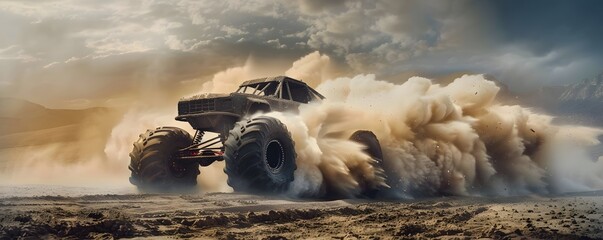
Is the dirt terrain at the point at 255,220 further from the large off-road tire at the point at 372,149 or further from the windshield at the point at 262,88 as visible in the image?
the windshield at the point at 262,88

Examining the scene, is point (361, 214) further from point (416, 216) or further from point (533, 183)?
point (533, 183)

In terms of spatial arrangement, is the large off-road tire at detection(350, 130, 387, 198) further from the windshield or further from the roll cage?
the windshield

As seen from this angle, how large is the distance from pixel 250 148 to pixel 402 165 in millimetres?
6454

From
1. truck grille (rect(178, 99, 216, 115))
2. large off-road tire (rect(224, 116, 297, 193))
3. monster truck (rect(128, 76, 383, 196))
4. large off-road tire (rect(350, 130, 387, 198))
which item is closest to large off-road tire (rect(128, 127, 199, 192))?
monster truck (rect(128, 76, 383, 196))

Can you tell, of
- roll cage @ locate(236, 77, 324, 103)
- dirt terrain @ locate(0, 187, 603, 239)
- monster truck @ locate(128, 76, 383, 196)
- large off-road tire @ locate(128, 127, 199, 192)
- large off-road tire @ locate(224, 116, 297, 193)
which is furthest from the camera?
roll cage @ locate(236, 77, 324, 103)

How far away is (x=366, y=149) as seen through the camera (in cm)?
1611

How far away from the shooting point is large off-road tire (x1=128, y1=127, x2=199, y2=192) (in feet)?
49.7

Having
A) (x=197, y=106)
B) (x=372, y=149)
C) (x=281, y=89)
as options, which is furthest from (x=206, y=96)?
(x=372, y=149)

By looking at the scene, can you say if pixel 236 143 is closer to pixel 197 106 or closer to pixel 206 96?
pixel 206 96

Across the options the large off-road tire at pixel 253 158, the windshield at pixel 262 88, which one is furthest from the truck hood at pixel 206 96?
the windshield at pixel 262 88

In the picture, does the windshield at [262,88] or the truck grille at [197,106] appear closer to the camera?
the truck grille at [197,106]

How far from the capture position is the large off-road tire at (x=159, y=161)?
15.1m

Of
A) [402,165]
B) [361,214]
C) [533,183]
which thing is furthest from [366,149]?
[533,183]

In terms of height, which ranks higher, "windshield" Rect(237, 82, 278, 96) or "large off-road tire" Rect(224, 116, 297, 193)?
"windshield" Rect(237, 82, 278, 96)
